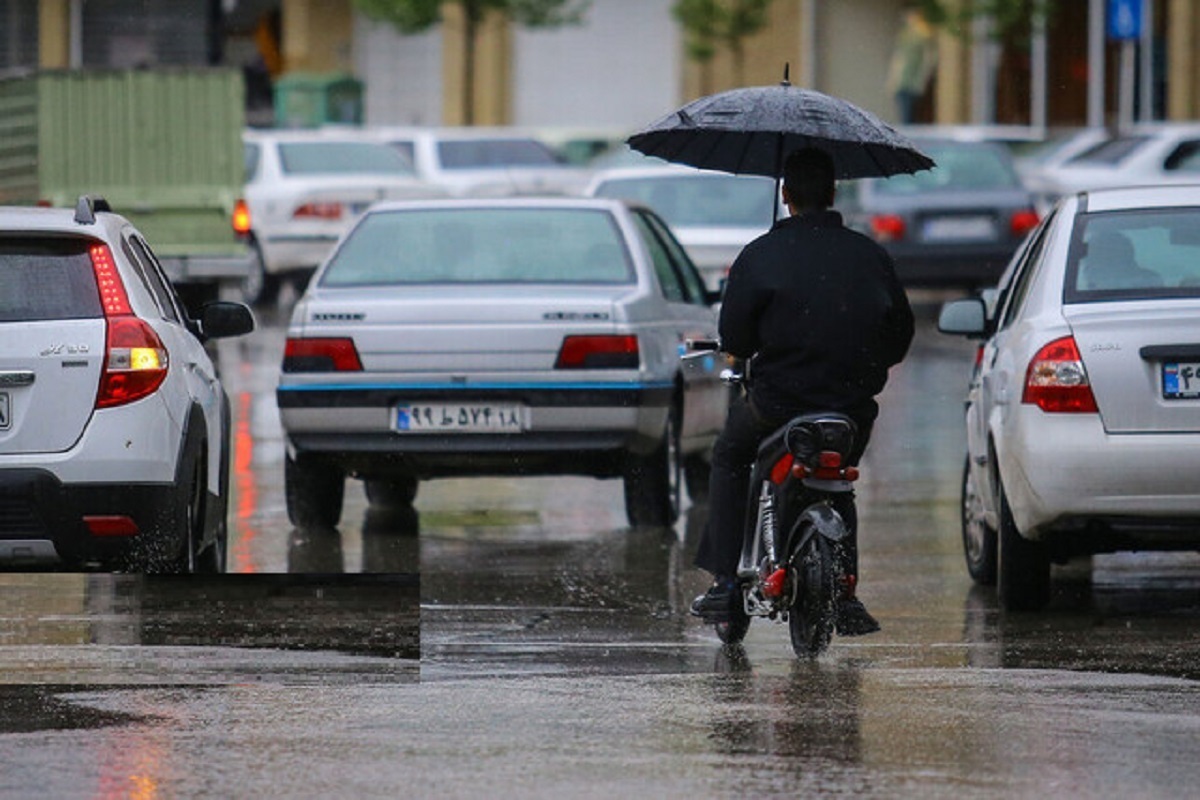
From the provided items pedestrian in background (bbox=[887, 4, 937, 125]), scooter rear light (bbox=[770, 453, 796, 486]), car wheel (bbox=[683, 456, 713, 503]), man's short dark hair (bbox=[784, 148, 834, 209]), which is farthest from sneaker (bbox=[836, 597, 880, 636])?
pedestrian in background (bbox=[887, 4, 937, 125])

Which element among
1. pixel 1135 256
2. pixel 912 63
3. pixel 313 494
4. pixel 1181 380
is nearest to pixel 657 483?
pixel 313 494

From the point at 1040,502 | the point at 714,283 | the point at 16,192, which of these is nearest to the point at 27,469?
the point at 1040,502

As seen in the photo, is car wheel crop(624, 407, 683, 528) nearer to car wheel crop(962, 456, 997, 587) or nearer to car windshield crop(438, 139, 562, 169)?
car wheel crop(962, 456, 997, 587)

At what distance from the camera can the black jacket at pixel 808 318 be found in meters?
9.38

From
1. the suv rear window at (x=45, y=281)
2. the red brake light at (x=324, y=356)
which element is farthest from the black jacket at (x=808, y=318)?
the red brake light at (x=324, y=356)

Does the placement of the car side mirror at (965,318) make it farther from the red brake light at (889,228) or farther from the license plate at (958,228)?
the license plate at (958,228)

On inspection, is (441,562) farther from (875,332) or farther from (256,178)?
(256,178)

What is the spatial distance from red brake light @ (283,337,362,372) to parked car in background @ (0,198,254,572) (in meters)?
2.70

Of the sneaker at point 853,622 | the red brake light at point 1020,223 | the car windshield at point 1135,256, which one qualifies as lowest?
the sneaker at point 853,622

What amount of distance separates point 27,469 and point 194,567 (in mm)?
1051

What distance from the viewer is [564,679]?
8.75 m

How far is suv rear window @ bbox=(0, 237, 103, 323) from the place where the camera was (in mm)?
10023

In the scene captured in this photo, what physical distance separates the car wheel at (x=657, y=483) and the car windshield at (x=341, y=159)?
1829 centimetres

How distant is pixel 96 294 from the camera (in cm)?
1010
